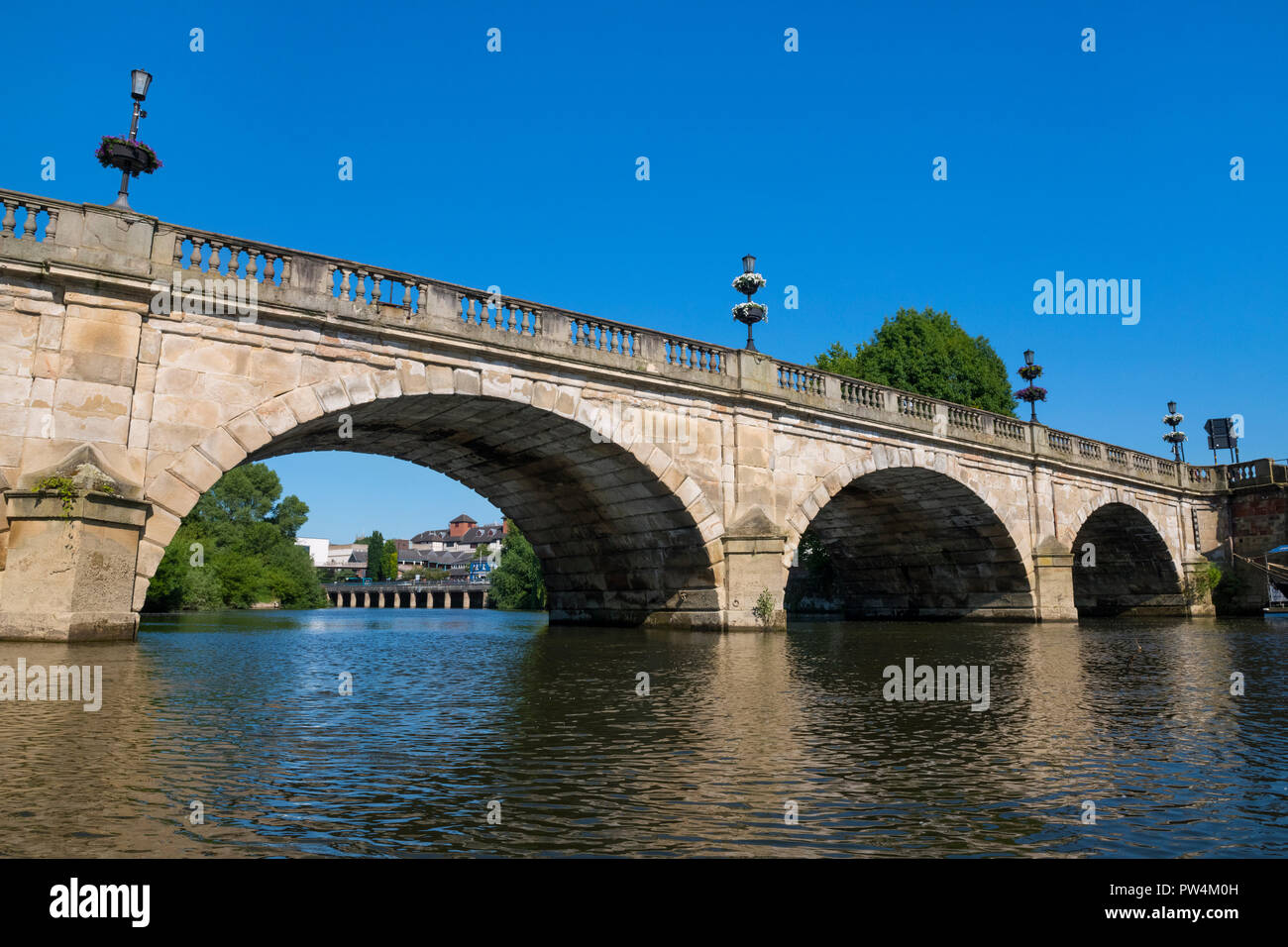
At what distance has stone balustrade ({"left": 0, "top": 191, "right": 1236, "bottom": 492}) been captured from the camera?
41.4 feet

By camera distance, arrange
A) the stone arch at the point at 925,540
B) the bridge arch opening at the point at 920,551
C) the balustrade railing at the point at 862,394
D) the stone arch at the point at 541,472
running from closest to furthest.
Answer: the stone arch at the point at 541,472 → the balustrade railing at the point at 862,394 → the stone arch at the point at 925,540 → the bridge arch opening at the point at 920,551

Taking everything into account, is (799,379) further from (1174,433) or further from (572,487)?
(1174,433)

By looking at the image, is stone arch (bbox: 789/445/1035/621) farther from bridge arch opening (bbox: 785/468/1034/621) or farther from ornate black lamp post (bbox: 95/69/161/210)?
ornate black lamp post (bbox: 95/69/161/210)

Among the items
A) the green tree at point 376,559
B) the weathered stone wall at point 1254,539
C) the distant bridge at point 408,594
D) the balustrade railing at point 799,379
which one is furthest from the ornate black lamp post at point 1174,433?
the green tree at point 376,559

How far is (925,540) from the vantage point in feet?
103

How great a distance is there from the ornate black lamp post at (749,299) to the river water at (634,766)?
12.5m

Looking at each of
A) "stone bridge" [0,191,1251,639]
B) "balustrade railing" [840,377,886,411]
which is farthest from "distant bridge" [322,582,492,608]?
"balustrade railing" [840,377,886,411]

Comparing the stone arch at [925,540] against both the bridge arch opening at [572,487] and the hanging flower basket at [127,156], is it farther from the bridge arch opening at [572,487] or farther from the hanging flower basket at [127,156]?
the hanging flower basket at [127,156]

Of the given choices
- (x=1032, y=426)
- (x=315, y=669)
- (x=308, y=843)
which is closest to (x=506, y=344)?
(x=315, y=669)

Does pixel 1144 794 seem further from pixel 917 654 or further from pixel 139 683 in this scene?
pixel 917 654

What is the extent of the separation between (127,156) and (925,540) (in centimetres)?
2702

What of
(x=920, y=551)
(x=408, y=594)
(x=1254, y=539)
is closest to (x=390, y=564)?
(x=408, y=594)

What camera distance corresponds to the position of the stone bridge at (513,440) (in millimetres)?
12211

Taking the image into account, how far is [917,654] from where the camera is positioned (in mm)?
13867
